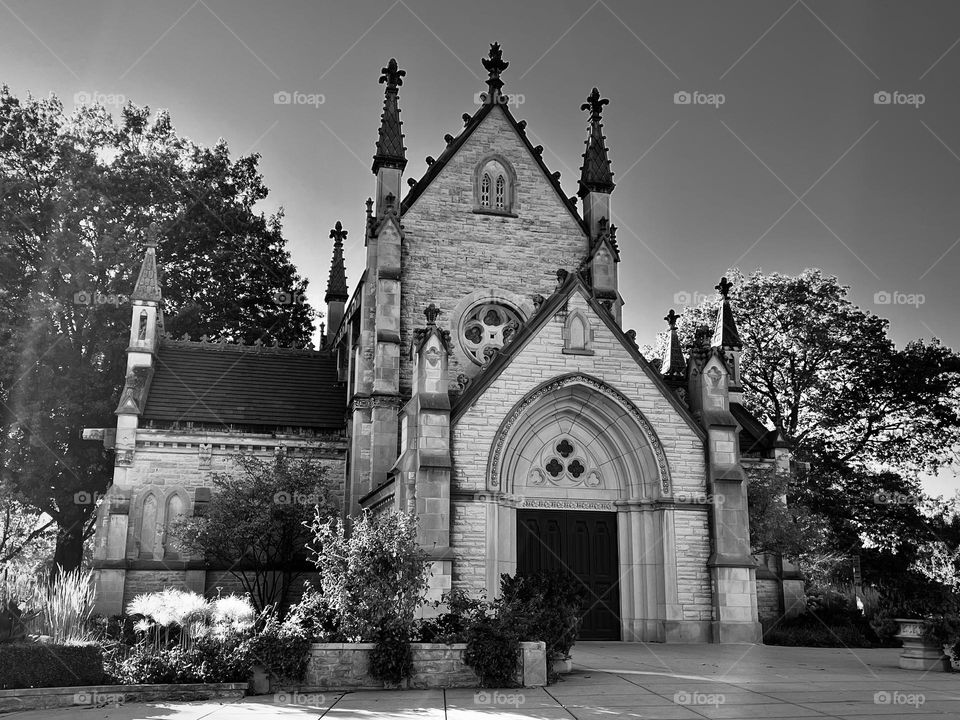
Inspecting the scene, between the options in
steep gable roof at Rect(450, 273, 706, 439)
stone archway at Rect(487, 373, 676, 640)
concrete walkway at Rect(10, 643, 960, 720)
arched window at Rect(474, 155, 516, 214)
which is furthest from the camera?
arched window at Rect(474, 155, 516, 214)

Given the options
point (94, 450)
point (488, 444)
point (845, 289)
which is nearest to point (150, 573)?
point (94, 450)

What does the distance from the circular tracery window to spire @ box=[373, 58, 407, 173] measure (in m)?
5.02

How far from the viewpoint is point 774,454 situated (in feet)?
88.1

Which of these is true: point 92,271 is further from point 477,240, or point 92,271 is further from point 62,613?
point 62,613

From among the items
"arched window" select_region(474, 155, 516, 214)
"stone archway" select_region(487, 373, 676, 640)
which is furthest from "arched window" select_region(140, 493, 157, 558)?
"arched window" select_region(474, 155, 516, 214)

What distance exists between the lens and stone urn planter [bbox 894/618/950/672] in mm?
15008

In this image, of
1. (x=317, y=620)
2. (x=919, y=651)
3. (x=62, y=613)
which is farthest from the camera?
(x=919, y=651)

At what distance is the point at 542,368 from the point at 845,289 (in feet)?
76.4

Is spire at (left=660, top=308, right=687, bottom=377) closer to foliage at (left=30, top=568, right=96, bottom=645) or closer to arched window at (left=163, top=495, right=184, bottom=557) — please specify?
arched window at (left=163, top=495, right=184, bottom=557)

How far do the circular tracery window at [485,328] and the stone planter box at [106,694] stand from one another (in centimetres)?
1455

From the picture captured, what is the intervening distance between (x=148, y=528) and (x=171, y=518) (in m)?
0.63

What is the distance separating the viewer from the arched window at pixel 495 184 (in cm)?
2606

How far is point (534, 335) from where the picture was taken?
1977 cm

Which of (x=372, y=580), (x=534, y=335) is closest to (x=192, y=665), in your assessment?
(x=372, y=580)
